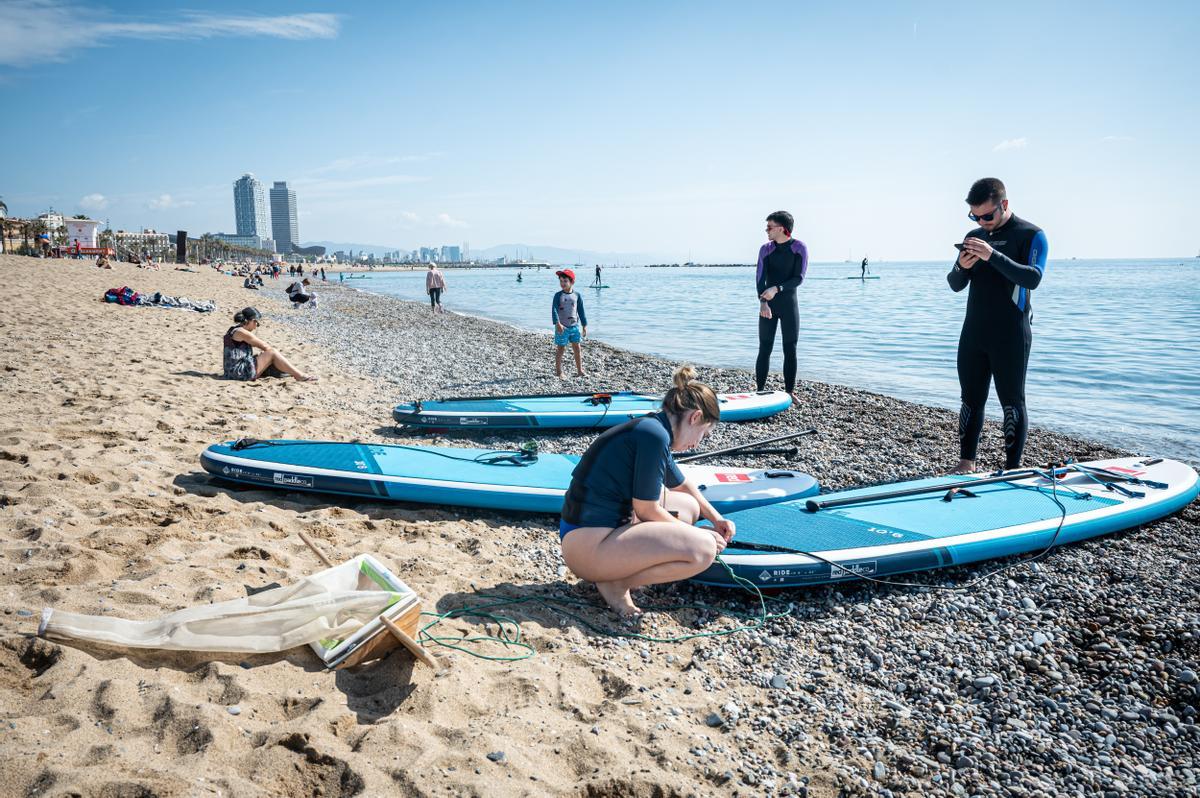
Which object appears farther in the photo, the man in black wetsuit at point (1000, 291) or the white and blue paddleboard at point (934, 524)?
the man in black wetsuit at point (1000, 291)

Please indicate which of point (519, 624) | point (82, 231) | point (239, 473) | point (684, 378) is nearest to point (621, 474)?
point (684, 378)

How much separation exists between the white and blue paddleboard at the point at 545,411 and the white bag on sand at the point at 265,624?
4262mm

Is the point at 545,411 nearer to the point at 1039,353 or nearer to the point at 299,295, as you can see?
the point at 1039,353

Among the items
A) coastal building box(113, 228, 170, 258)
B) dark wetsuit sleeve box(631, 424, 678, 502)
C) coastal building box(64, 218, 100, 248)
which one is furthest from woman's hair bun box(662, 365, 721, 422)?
coastal building box(113, 228, 170, 258)

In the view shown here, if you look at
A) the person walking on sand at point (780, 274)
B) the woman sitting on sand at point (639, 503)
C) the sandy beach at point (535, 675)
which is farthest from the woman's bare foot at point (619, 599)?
the person walking on sand at point (780, 274)

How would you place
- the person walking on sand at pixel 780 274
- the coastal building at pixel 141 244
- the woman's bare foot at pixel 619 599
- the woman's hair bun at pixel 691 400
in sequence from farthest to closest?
the coastal building at pixel 141 244, the person walking on sand at pixel 780 274, the woman's bare foot at pixel 619 599, the woman's hair bun at pixel 691 400

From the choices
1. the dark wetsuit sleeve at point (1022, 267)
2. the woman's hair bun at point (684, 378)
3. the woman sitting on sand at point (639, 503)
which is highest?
the dark wetsuit sleeve at point (1022, 267)

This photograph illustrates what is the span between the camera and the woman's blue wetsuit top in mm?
3209

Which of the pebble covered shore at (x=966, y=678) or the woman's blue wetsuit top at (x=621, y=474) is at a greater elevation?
the woman's blue wetsuit top at (x=621, y=474)

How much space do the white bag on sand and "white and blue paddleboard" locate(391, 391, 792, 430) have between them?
426 cm

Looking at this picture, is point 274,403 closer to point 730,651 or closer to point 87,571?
point 87,571

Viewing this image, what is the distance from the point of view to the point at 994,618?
3.79 metres

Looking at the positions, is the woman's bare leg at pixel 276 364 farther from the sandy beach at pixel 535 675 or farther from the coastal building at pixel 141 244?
the coastal building at pixel 141 244

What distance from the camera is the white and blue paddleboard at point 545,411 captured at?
7.38 metres
